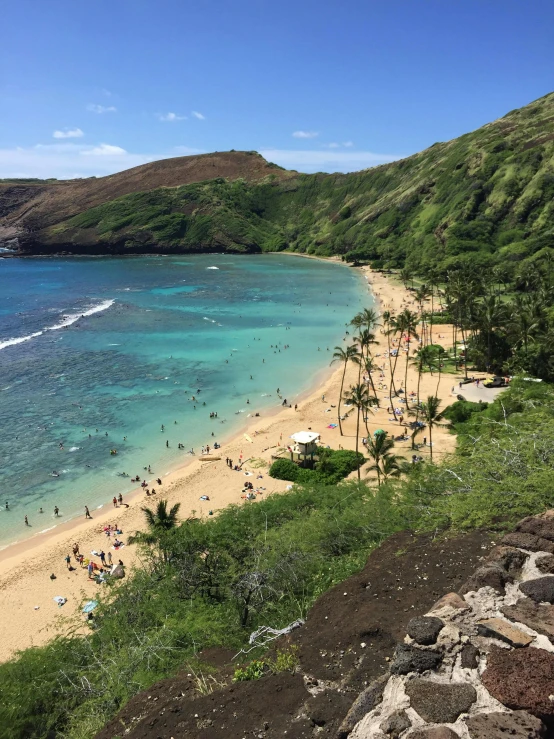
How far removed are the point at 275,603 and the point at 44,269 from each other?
178 m

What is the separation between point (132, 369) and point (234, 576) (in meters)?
49.7

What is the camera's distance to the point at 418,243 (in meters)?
150

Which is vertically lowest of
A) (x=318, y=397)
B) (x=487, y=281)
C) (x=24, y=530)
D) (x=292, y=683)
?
(x=24, y=530)

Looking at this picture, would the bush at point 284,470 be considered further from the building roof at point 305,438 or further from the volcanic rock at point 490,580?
the volcanic rock at point 490,580

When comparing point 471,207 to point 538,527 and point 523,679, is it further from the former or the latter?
point 523,679

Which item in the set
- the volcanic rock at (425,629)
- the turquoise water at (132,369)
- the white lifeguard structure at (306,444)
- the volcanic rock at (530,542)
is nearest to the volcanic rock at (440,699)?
the volcanic rock at (425,629)

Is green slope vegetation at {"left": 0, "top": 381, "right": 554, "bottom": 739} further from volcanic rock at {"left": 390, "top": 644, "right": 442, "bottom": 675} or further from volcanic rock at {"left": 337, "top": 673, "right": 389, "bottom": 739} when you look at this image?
volcanic rock at {"left": 390, "top": 644, "right": 442, "bottom": 675}

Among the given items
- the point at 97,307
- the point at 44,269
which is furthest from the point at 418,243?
the point at 44,269

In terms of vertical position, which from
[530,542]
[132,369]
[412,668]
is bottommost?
[132,369]

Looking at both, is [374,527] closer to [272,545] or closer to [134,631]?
[272,545]

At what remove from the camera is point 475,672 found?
8.77 metres

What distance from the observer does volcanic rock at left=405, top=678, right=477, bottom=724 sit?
788 cm

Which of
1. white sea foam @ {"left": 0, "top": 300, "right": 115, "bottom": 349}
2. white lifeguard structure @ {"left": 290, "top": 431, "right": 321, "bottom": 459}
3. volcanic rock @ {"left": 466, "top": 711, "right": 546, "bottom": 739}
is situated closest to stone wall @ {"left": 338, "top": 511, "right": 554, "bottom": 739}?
volcanic rock @ {"left": 466, "top": 711, "right": 546, "bottom": 739}

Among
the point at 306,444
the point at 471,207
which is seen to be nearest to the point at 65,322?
the point at 306,444
